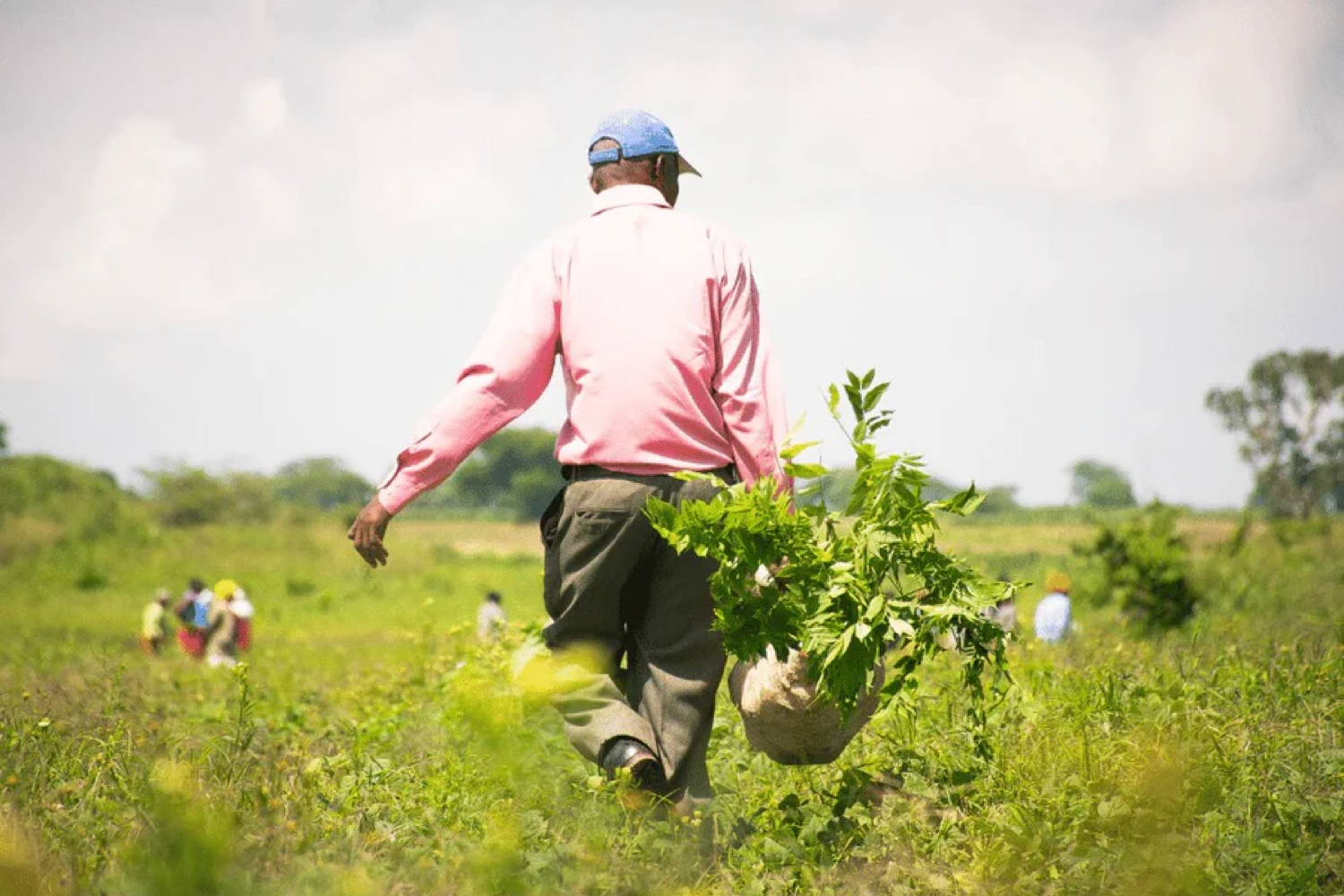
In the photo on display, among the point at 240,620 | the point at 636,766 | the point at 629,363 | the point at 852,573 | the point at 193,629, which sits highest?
the point at 629,363

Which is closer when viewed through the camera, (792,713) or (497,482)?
(792,713)

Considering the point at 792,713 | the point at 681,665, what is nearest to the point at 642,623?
the point at 681,665

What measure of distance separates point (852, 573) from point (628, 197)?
1511mm

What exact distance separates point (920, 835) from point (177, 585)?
43.5 meters

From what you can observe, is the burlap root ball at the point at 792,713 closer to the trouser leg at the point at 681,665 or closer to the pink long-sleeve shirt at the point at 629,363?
the trouser leg at the point at 681,665

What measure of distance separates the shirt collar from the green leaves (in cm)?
106

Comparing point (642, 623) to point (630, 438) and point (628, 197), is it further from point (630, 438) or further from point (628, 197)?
point (628, 197)

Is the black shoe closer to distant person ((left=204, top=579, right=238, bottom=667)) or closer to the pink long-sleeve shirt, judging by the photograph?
the pink long-sleeve shirt

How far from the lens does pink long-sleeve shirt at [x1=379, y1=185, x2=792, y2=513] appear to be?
4.14 m

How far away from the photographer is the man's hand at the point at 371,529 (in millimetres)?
4074

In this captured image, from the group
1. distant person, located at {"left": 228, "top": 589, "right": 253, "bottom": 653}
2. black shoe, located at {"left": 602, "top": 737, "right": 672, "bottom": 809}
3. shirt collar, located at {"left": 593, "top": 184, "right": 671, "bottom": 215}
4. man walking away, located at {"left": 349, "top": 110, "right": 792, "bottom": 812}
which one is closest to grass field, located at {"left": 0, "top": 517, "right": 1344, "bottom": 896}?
black shoe, located at {"left": 602, "top": 737, "right": 672, "bottom": 809}

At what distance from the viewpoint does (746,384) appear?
4.27 metres

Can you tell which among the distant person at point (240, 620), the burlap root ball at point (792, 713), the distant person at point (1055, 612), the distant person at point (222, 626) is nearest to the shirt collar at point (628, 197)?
the burlap root ball at point (792, 713)

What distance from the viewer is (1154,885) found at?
328cm
